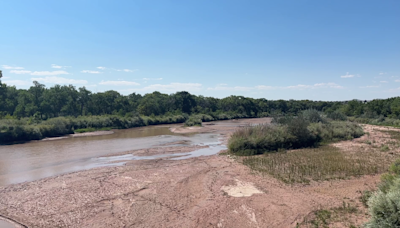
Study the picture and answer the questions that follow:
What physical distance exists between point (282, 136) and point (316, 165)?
7.61 metres

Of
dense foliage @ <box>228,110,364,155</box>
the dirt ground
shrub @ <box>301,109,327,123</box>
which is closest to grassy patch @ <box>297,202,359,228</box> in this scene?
the dirt ground

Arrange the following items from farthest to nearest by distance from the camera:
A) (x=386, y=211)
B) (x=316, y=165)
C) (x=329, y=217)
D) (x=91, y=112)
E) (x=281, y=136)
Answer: (x=91, y=112) → (x=281, y=136) → (x=316, y=165) → (x=329, y=217) → (x=386, y=211)

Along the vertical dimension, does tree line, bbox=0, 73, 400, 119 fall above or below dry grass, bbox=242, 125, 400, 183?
above

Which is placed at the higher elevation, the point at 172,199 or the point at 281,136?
the point at 281,136

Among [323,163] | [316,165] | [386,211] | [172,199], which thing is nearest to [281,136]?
[323,163]

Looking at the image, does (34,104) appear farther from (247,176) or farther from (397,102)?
(397,102)

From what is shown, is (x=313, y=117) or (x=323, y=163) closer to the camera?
(x=323, y=163)

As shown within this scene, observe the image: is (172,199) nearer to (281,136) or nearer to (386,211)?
(386,211)

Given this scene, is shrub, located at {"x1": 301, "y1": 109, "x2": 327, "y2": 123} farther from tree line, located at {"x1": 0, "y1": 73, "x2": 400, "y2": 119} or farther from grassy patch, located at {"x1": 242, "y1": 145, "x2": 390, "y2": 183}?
grassy patch, located at {"x1": 242, "y1": 145, "x2": 390, "y2": 183}

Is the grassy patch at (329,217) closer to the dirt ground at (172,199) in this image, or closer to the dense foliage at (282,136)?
the dirt ground at (172,199)

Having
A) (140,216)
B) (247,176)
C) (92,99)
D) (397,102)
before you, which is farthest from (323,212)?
(92,99)

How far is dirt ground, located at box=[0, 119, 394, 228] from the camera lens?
9.29 m

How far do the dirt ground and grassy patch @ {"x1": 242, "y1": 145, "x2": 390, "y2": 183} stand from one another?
91cm

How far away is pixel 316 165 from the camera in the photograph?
16.3 meters
